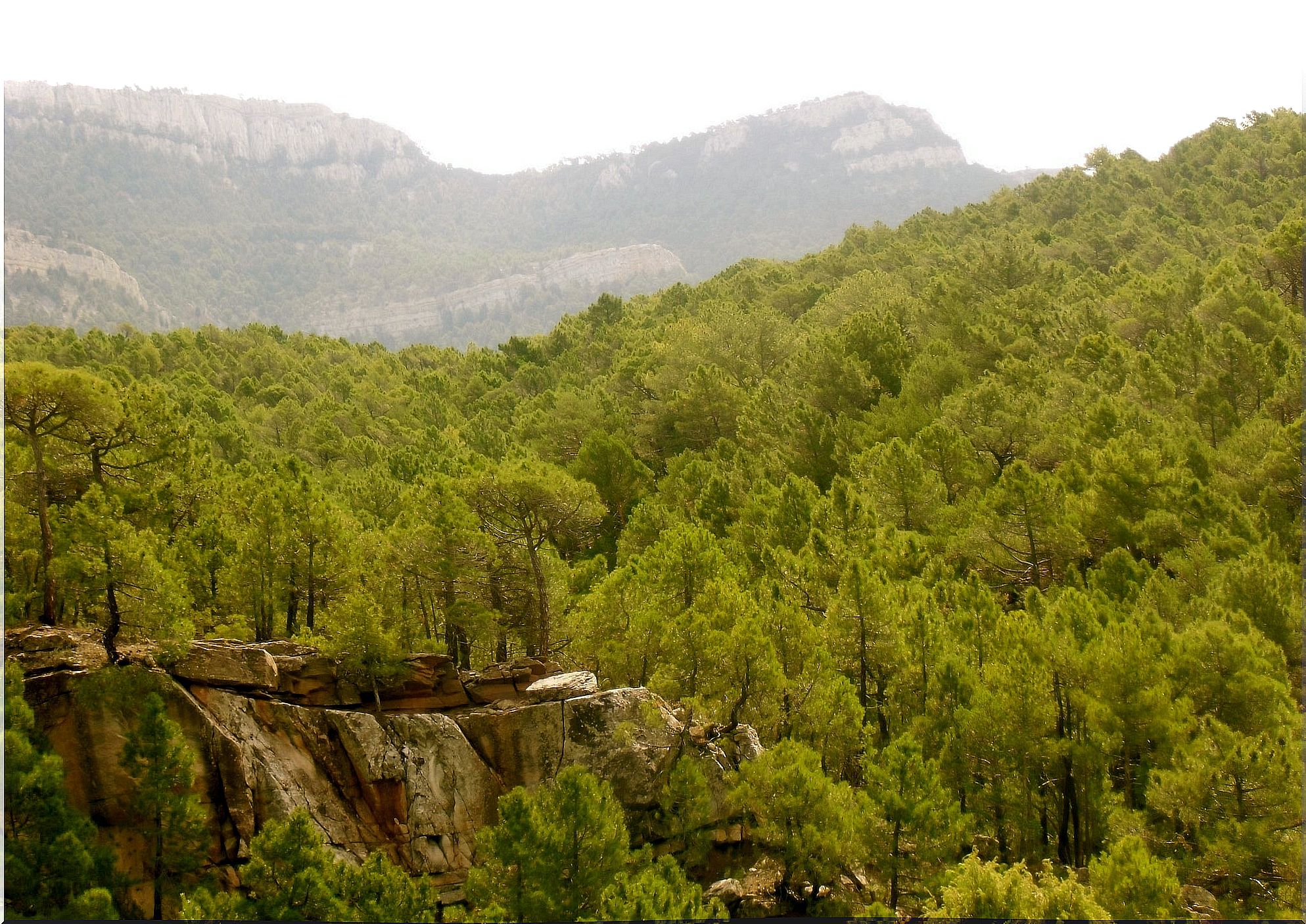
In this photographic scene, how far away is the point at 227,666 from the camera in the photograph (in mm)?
16703

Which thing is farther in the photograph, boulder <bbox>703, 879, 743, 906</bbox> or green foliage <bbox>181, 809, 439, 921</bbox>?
boulder <bbox>703, 879, 743, 906</bbox>

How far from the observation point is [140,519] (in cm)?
1995

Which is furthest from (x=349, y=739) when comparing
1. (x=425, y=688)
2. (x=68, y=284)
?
(x=68, y=284)

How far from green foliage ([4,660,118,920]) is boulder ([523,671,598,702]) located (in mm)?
7728

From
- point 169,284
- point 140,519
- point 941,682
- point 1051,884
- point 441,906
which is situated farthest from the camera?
point 169,284

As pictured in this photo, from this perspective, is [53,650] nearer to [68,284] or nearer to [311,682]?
[311,682]

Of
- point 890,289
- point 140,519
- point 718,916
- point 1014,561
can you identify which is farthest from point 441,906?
point 890,289

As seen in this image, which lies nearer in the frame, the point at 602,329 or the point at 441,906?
the point at 441,906

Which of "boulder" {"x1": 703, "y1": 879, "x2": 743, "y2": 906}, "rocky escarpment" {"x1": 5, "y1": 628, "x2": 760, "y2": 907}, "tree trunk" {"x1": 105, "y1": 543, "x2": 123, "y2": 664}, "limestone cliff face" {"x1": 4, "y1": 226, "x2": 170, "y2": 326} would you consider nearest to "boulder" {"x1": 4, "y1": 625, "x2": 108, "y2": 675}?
"rocky escarpment" {"x1": 5, "y1": 628, "x2": 760, "y2": 907}

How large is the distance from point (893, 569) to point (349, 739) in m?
12.8

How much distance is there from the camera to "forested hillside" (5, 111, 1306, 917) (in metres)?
15.6

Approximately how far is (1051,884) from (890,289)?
1635 inches

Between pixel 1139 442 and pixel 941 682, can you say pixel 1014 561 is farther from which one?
pixel 941 682

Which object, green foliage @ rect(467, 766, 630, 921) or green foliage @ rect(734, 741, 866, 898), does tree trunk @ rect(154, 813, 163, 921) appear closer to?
green foliage @ rect(467, 766, 630, 921)
